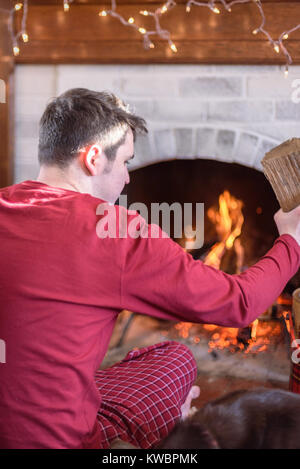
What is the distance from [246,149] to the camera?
1.89 m

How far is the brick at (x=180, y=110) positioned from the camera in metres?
1.90

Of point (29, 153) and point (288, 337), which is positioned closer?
point (288, 337)

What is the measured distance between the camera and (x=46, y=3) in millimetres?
1884

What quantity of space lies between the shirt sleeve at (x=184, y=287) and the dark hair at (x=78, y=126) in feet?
0.81

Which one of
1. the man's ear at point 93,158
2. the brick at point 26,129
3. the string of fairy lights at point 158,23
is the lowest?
the man's ear at point 93,158

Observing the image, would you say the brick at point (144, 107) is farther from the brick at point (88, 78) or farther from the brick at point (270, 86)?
the brick at point (270, 86)

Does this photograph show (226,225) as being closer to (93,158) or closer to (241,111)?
(241,111)

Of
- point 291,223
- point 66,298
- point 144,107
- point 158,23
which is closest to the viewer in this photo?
point 66,298

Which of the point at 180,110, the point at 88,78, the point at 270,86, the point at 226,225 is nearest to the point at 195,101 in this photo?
the point at 180,110

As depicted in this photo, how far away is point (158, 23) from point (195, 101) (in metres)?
0.31

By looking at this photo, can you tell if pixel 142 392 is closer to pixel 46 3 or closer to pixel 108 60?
pixel 108 60

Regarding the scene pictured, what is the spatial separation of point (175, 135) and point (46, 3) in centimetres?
68

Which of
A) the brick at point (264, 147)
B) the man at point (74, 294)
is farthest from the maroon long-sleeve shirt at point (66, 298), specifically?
the brick at point (264, 147)

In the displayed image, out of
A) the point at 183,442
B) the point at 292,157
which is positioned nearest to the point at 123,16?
the point at 292,157
